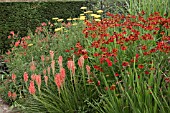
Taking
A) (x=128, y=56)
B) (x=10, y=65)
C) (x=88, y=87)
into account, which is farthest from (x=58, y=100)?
(x=10, y=65)

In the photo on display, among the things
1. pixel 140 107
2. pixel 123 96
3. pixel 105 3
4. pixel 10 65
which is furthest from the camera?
pixel 105 3

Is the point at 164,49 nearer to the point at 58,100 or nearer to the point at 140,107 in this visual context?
the point at 140,107

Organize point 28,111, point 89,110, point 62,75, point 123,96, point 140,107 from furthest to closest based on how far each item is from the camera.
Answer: point 28,111, point 89,110, point 62,75, point 123,96, point 140,107

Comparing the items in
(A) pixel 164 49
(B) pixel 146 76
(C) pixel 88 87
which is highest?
(A) pixel 164 49

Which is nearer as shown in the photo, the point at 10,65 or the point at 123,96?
the point at 123,96

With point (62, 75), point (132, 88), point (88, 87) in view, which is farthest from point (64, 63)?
point (132, 88)

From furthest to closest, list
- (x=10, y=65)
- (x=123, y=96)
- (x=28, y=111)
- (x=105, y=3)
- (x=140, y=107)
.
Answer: (x=105, y=3), (x=10, y=65), (x=28, y=111), (x=123, y=96), (x=140, y=107)

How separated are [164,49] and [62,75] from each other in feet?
3.45

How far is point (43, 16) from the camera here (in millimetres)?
9352

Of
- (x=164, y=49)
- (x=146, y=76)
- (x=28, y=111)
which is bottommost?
(x=28, y=111)

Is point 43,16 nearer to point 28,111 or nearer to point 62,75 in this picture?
point 28,111

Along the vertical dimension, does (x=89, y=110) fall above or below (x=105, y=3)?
below

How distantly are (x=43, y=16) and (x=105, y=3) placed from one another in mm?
1795

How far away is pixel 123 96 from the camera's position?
3148 mm
